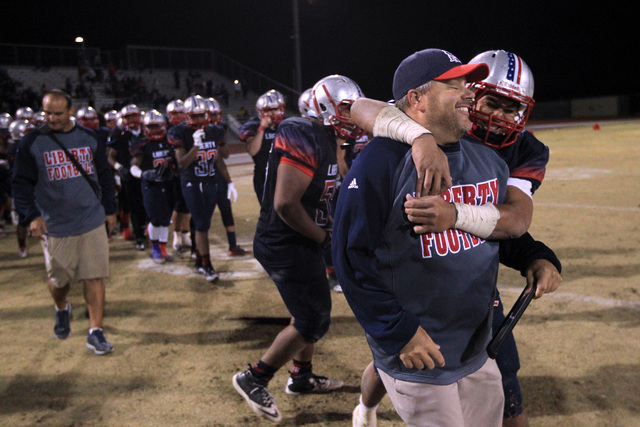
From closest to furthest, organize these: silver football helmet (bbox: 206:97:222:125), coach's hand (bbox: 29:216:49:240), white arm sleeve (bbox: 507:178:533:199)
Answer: white arm sleeve (bbox: 507:178:533:199) → coach's hand (bbox: 29:216:49:240) → silver football helmet (bbox: 206:97:222:125)

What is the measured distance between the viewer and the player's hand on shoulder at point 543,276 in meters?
2.21

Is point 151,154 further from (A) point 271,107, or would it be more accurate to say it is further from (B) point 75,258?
(B) point 75,258

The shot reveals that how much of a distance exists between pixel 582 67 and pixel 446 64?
5216 cm

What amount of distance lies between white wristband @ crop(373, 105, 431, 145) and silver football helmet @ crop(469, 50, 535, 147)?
51cm

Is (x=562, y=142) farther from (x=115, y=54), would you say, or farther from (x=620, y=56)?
(x=620, y=56)

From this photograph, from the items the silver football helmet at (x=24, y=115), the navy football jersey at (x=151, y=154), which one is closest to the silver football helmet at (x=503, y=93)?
the navy football jersey at (x=151, y=154)

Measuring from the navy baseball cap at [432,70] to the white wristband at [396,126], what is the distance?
0.33 ft

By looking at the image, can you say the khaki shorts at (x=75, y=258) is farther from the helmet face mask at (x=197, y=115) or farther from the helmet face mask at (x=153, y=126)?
the helmet face mask at (x=153, y=126)

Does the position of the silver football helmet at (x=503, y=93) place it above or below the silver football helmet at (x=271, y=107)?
above

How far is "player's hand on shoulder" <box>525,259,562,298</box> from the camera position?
2207 millimetres

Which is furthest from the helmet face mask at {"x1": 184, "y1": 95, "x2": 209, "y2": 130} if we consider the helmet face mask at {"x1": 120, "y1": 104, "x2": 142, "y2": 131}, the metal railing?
the metal railing

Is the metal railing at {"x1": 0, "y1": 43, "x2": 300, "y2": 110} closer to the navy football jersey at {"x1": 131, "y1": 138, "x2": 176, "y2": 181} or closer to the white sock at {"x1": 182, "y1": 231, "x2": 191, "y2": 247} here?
the white sock at {"x1": 182, "y1": 231, "x2": 191, "y2": 247}

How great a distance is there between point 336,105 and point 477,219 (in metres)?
1.78

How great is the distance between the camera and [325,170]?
334 centimetres
